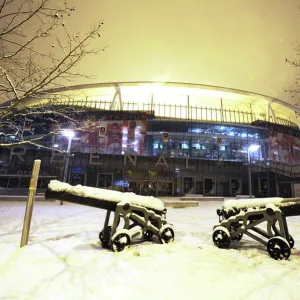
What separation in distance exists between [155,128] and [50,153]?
17.2 m

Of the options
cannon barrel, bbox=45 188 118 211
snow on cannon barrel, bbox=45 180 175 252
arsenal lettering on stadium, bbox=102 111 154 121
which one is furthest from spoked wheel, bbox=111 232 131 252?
arsenal lettering on stadium, bbox=102 111 154 121

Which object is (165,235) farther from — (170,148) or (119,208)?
(170,148)

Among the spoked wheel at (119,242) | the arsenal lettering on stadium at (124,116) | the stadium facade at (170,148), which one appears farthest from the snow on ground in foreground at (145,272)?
the arsenal lettering on stadium at (124,116)

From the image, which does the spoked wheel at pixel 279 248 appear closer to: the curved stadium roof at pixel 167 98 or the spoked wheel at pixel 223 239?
the spoked wheel at pixel 223 239

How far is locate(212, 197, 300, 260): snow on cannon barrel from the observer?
423 centimetres

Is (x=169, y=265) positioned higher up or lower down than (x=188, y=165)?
lower down

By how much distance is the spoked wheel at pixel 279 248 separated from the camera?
413 cm

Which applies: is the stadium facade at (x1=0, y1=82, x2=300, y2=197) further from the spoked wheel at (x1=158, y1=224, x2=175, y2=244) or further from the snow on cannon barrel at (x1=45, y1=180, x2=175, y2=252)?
the spoked wheel at (x1=158, y1=224, x2=175, y2=244)

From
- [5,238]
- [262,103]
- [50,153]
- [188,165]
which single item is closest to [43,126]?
[50,153]

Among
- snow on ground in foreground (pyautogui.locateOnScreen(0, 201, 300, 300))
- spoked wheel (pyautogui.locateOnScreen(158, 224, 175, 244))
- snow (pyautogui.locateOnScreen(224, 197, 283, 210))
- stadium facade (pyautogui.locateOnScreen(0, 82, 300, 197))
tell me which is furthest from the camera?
stadium facade (pyautogui.locateOnScreen(0, 82, 300, 197))

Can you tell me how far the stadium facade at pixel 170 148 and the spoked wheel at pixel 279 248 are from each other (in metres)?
19.2

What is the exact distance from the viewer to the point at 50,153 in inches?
1084

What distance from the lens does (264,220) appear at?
14.9ft

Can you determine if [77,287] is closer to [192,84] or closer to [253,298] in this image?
[253,298]
